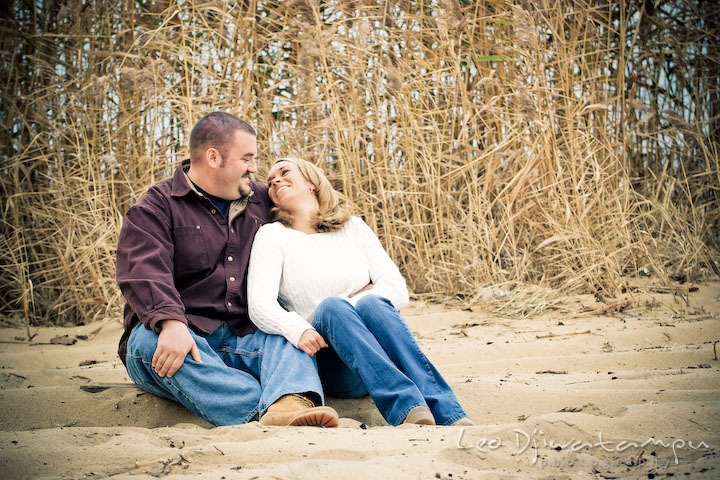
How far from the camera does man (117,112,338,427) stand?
217cm

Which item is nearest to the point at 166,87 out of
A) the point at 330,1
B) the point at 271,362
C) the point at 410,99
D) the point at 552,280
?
the point at 330,1

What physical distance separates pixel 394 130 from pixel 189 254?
6.45 feet

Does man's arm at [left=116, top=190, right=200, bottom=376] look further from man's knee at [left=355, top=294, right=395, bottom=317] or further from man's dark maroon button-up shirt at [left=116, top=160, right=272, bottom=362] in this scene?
man's knee at [left=355, top=294, right=395, bottom=317]

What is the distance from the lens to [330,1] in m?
4.19

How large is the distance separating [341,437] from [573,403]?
84 centimetres

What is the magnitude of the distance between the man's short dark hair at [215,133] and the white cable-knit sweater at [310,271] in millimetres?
372

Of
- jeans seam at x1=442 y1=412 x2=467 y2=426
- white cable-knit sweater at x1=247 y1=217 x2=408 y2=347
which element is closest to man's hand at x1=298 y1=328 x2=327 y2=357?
white cable-knit sweater at x1=247 y1=217 x2=408 y2=347

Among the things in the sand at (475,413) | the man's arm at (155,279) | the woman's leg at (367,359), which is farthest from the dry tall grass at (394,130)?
the woman's leg at (367,359)

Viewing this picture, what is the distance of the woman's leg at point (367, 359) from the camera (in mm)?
2111

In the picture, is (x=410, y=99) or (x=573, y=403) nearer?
(x=573, y=403)

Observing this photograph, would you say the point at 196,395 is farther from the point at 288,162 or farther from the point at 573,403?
the point at 573,403

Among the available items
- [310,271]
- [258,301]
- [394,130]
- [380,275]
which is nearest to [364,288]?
[380,275]

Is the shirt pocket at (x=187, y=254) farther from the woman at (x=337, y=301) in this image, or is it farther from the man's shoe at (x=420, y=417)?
the man's shoe at (x=420, y=417)

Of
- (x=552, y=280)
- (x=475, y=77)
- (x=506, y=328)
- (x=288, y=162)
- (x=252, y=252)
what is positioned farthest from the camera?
(x=475, y=77)
